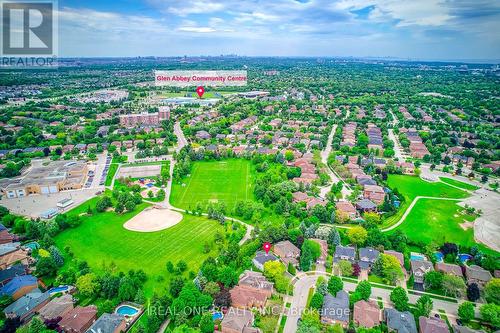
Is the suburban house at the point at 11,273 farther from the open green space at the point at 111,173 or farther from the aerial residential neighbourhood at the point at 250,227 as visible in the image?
the open green space at the point at 111,173

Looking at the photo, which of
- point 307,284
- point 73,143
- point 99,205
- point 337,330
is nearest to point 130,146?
point 73,143

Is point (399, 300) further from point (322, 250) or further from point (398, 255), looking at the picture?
point (322, 250)

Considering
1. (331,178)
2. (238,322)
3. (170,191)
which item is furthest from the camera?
(331,178)

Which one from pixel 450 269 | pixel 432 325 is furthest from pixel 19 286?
pixel 450 269

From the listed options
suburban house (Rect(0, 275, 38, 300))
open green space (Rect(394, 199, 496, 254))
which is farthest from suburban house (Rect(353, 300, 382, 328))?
suburban house (Rect(0, 275, 38, 300))

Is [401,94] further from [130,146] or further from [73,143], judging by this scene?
[73,143]

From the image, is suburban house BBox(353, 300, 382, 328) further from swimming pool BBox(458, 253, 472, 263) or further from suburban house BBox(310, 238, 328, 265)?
swimming pool BBox(458, 253, 472, 263)
